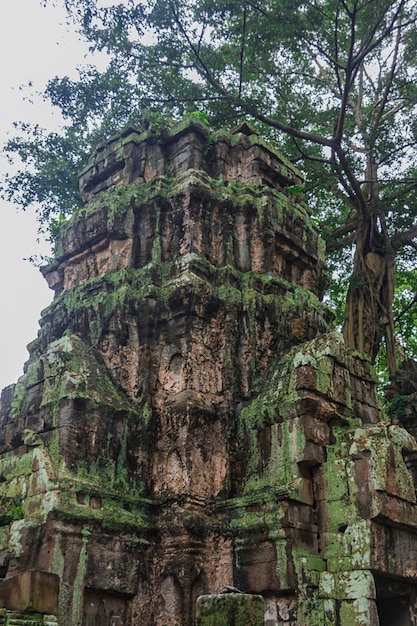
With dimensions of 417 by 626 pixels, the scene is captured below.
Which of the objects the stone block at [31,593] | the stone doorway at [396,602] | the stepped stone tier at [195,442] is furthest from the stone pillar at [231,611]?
the stone doorway at [396,602]

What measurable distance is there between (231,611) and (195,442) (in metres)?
2.97

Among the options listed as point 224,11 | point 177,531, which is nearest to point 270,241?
point 177,531

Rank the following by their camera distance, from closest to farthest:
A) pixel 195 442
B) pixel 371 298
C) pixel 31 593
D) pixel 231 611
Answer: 1. pixel 231 611
2. pixel 31 593
3. pixel 195 442
4. pixel 371 298

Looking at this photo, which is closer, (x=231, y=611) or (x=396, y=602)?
(x=231, y=611)

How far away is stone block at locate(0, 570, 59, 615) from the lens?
500 cm

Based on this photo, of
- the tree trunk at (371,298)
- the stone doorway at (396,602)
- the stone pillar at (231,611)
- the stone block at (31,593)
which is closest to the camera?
the stone pillar at (231,611)

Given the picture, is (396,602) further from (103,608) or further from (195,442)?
(103,608)

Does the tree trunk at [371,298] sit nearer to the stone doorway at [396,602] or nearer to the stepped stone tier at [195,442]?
the stepped stone tier at [195,442]

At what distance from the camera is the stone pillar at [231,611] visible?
14.2 ft

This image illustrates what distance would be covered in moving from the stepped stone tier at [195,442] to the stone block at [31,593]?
0.01 m

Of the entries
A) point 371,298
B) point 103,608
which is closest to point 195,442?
point 103,608

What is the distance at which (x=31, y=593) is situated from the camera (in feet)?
16.4

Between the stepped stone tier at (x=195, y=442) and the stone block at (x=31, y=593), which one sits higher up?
the stepped stone tier at (x=195, y=442)

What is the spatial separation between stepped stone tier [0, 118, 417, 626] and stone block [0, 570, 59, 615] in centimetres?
1
